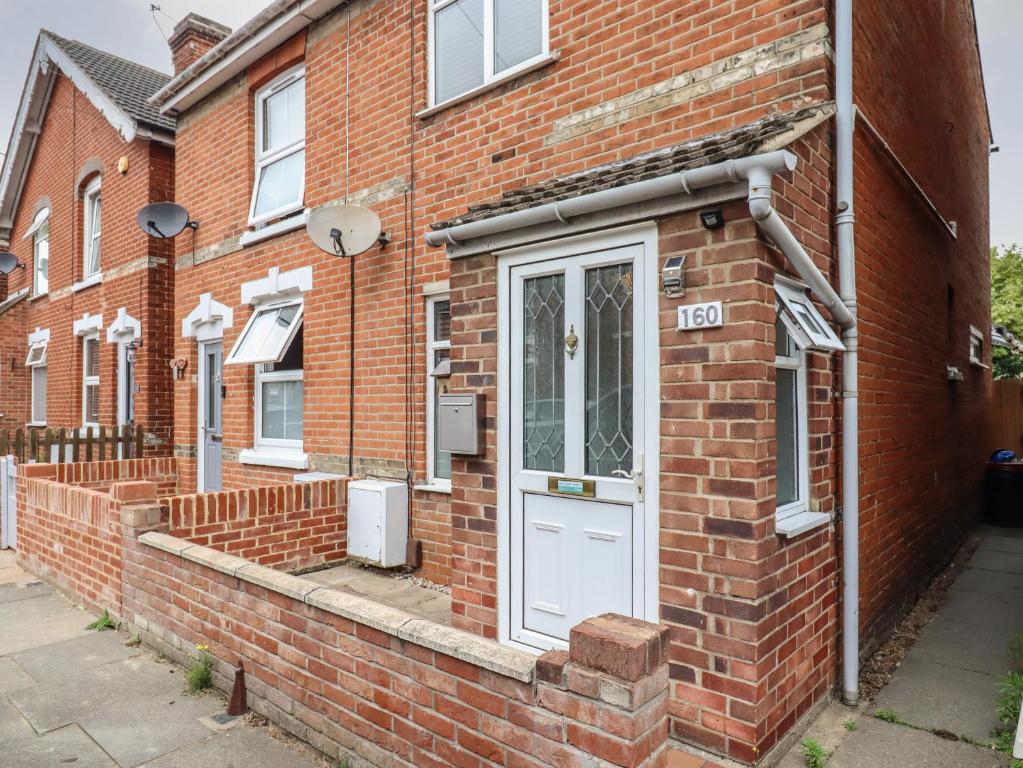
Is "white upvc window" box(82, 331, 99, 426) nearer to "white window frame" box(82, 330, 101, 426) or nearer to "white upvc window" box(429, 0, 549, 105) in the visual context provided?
"white window frame" box(82, 330, 101, 426)

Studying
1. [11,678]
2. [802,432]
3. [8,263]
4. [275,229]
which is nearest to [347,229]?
[275,229]

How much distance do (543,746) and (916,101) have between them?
628 cm

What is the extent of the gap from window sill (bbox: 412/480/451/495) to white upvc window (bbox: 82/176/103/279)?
9544 mm

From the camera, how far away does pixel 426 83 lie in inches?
253

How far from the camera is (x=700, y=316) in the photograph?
128 inches

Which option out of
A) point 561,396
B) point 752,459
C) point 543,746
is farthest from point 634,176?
point 543,746

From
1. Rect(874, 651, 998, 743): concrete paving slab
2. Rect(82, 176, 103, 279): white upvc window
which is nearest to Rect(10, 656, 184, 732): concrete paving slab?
Rect(874, 651, 998, 743): concrete paving slab

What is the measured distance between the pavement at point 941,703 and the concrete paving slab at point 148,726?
3.07m

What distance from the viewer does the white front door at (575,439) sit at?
3.56m

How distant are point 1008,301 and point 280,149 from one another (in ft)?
73.8

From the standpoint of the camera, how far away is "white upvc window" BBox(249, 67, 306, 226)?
7941 millimetres

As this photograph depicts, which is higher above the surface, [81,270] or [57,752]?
[81,270]

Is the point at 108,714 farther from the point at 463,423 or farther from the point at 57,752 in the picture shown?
the point at 463,423

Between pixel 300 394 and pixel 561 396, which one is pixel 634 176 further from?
pixel 300 394
